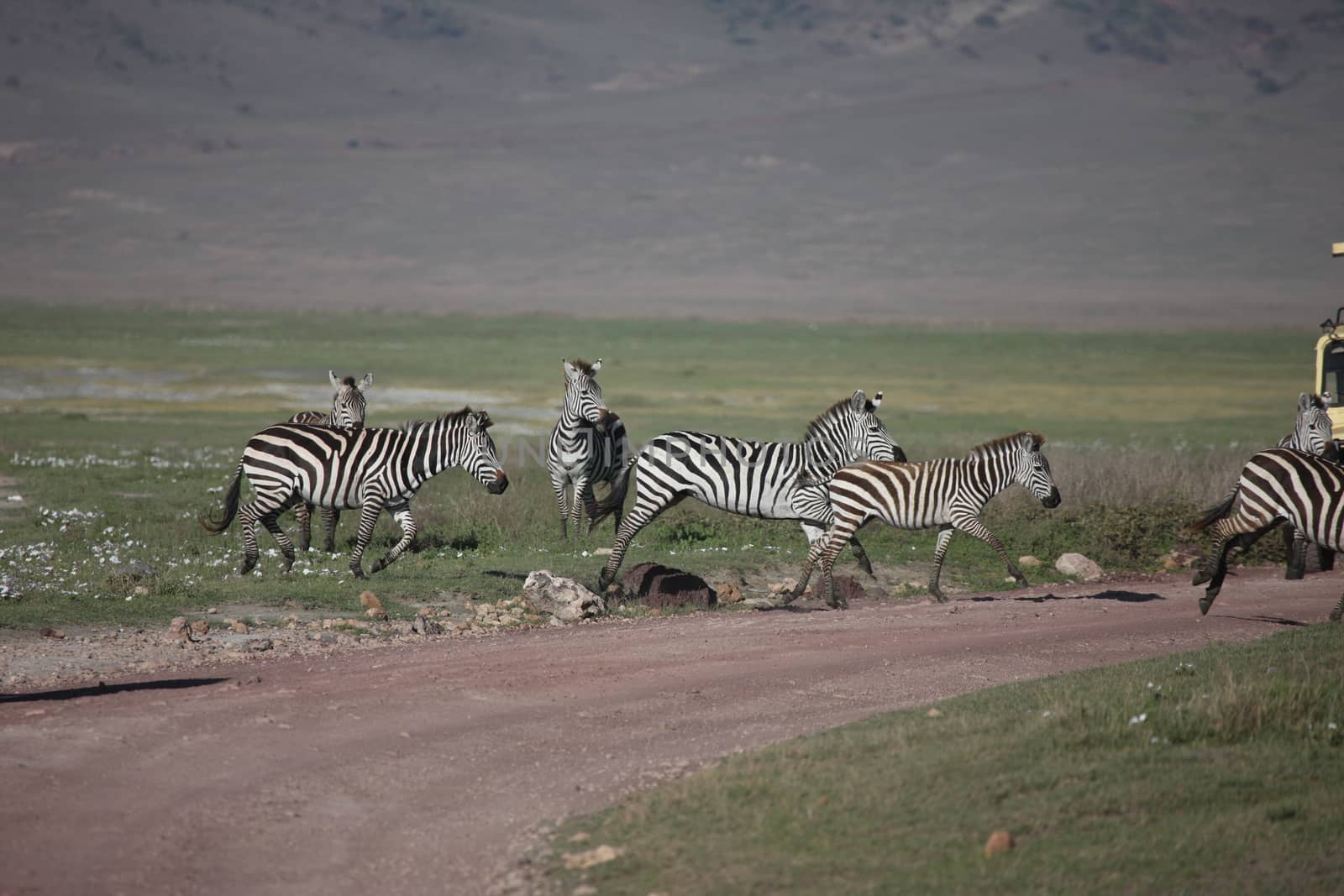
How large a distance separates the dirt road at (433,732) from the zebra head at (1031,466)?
1.78 meters

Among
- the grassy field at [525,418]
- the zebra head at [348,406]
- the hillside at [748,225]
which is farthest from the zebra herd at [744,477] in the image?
the hillside at [748,225]

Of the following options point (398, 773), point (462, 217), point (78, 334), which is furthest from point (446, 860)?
point (462, 217)

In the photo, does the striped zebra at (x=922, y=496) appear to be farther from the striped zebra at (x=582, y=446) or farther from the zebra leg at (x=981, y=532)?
the striped zebra at (x=582, y=446)

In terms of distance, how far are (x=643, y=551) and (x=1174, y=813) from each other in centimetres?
1134

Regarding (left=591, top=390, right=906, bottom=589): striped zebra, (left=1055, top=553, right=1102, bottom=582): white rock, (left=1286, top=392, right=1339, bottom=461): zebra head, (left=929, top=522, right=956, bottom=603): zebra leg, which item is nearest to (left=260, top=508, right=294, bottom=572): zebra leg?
(left=591, top=390, right=906, bottom=589): striped zebra

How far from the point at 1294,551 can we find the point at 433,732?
10.6 metres

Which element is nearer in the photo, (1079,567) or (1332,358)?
(1079,567)

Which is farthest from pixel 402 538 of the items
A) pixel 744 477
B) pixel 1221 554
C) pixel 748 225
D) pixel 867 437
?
pixel 748 225

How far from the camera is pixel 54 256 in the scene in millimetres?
154500

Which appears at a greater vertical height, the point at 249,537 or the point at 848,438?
the point at 848,438

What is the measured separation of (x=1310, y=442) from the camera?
59.8 feet

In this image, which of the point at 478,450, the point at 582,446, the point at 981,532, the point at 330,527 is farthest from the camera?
the point at 582,446

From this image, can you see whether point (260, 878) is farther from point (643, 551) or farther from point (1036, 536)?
point (1036, 536)

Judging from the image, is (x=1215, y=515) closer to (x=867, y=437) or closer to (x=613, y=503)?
(x=867, y=437)
